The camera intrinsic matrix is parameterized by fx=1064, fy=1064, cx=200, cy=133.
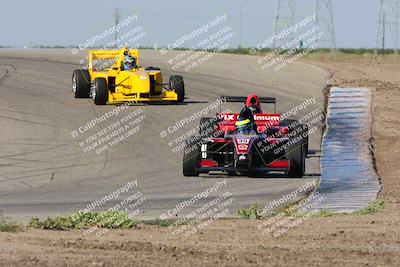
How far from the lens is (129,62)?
1268 inches

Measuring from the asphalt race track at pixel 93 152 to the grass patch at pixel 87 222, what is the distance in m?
2.03

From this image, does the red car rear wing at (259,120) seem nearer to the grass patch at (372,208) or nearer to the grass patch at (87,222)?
the grass patch at (372,208)

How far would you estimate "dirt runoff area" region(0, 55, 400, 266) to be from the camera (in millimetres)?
10141

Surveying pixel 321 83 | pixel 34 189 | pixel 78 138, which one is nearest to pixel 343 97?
pixel 321 83

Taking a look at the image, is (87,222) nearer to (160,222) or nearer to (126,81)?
(160,222)

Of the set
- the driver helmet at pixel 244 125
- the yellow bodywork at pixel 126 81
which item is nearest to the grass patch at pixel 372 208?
the driver helmet at pixel 244 125

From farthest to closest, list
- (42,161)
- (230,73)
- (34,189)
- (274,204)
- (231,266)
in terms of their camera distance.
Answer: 1. (230,73)
2. (42,161)
3. (34,189)
4. (274,204)
5. (231,266)

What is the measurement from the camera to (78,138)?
85.0ft

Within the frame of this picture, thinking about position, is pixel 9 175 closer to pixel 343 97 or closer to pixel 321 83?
pixel 343 97

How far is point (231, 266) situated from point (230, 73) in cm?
3558

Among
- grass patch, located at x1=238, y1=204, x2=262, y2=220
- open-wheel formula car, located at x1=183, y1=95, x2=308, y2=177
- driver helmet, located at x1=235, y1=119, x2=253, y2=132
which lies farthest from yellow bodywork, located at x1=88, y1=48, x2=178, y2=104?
grass patch, located at x1=238, y1=204, x2=262, y2=220

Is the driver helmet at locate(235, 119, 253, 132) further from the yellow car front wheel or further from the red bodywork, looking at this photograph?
the yellow car front wheel

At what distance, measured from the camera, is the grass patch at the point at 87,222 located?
12.5 m

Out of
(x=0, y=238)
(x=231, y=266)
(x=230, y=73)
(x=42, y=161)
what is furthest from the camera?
(x=230, y=73)
